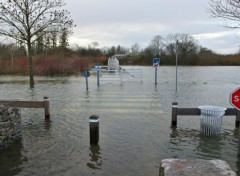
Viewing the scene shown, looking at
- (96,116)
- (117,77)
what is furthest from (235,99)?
(117,77)

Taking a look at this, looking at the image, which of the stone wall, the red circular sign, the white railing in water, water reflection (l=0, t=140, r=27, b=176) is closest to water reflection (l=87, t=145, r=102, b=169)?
water reflection (l=0, t=140, r=27, b=176)

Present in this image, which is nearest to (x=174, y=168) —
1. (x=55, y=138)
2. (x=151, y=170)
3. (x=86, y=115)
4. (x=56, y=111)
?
(x=151, y=170)

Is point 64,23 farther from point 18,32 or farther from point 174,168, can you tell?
Result: point 174,168

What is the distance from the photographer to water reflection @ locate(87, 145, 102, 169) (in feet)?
17.3

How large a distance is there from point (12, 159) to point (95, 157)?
178cm

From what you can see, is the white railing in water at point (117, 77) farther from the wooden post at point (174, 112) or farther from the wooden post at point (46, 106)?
the wooden post at point (174, 112)

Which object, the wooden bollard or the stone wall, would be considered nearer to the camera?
the stone wall

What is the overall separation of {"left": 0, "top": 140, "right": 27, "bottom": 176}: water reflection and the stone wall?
162 millimetres

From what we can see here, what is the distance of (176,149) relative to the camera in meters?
6.09

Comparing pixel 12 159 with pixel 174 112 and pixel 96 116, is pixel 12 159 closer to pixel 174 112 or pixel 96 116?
pixel 96 116

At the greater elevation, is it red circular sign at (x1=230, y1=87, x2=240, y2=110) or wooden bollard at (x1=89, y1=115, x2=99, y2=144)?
red circular sign at (x1=230, y1=87, x2=240, y2=110)

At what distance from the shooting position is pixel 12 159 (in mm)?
5637

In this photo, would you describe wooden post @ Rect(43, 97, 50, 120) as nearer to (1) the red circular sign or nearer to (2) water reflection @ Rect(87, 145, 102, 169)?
(2) water reflection @ Rect(87, 145, 102, 169)

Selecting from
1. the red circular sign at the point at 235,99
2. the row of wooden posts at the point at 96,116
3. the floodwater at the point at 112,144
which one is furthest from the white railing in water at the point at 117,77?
the red circular sign at the point at 235,99
